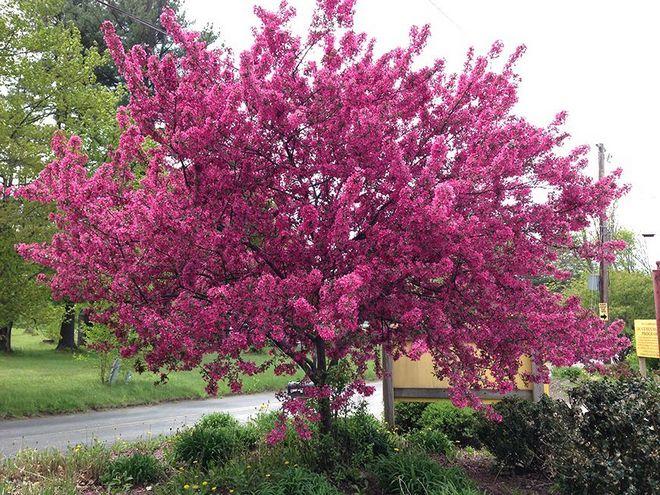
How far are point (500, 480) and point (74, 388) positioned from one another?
45.5 ft

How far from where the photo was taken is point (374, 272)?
491cm

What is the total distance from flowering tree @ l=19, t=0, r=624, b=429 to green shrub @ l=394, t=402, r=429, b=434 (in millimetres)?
3236

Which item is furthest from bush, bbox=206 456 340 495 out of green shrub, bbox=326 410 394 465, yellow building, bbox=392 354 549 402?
yellow building, bbox=392 354 549 402

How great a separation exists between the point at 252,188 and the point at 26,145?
382 inches

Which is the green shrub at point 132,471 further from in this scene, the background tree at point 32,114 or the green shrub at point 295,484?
the background tree at point 32,114

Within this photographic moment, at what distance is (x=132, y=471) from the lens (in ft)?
19.7

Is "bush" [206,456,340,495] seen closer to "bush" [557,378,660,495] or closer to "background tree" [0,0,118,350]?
"bush" [557,378,660,495]

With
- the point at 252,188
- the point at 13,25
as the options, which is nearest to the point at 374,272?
the point at 252,188

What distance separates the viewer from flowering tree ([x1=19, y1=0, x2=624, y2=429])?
4.82m

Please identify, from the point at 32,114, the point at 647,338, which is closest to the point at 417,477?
the point at 647,338

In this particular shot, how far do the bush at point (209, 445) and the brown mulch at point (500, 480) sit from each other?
2.70 metres

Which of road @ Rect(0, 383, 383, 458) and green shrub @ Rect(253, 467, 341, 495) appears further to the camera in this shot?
road @ Rect(0, 383, 383, 458)

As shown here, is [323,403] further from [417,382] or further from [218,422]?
[417,382]

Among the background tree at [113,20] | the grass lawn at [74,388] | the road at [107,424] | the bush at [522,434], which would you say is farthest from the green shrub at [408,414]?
the background tree at [113,20]
